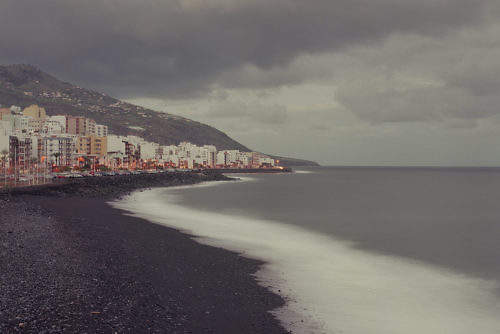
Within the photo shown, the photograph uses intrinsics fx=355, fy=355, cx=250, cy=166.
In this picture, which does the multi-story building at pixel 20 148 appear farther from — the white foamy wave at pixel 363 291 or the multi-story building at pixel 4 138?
the white foamy wave at pixel 363 291

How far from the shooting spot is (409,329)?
13.4 m

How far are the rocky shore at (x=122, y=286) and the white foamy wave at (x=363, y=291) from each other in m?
1.66

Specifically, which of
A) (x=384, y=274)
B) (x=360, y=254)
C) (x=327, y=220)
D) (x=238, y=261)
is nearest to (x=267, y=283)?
(x=238, y=261)

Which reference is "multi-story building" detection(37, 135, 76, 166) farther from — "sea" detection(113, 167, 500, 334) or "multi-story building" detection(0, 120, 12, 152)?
"sea" detection(113, 167, 500, 334)

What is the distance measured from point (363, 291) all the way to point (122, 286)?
37.2ft

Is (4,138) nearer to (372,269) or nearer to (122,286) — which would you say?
(122,286)

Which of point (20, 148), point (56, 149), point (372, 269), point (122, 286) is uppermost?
point (56, 149)

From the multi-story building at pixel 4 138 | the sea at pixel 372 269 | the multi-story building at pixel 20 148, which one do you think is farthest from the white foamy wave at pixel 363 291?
the multi-story building at pixel 4 138

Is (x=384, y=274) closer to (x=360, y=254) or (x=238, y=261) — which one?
(x=360, y=254)

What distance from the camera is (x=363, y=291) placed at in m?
17.6

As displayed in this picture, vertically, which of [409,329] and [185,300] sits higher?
[185,300]

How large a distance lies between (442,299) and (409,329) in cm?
498

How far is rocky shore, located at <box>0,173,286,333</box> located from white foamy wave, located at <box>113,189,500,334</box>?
1.66m

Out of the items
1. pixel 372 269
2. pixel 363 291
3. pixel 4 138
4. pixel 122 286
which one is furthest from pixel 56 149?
pixel 363 291
